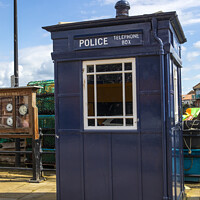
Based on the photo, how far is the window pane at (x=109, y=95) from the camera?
4.98 m

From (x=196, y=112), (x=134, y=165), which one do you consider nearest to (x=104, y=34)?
(x=134, y=165)

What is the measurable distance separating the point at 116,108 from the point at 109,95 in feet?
0.80

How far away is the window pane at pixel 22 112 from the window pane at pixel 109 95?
135 inches

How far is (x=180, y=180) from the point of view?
5.80 meters

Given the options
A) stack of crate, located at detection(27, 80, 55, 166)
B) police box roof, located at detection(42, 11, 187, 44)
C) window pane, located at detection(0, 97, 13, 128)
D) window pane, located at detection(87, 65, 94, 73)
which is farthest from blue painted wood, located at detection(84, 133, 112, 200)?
stack of crate, located at detection(27, 80, 55, 166)

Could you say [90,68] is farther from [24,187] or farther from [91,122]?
[24,187]

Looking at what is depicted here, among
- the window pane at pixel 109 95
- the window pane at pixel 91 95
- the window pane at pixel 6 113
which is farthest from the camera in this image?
the window pane at pixel 6 113

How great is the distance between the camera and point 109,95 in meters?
5.02

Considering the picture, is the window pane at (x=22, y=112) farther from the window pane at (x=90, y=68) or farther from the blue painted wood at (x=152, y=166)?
the blue painted wood at (x=152, y=166)

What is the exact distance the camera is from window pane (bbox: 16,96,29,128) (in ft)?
26.0

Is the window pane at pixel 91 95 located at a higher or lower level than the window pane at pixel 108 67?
lower

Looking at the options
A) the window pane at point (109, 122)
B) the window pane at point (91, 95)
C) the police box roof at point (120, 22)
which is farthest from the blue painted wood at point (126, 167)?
the police box roof at point (120, 22)

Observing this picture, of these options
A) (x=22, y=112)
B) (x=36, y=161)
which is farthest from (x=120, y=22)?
(x=36, y=161)

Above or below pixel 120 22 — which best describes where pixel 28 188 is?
below
